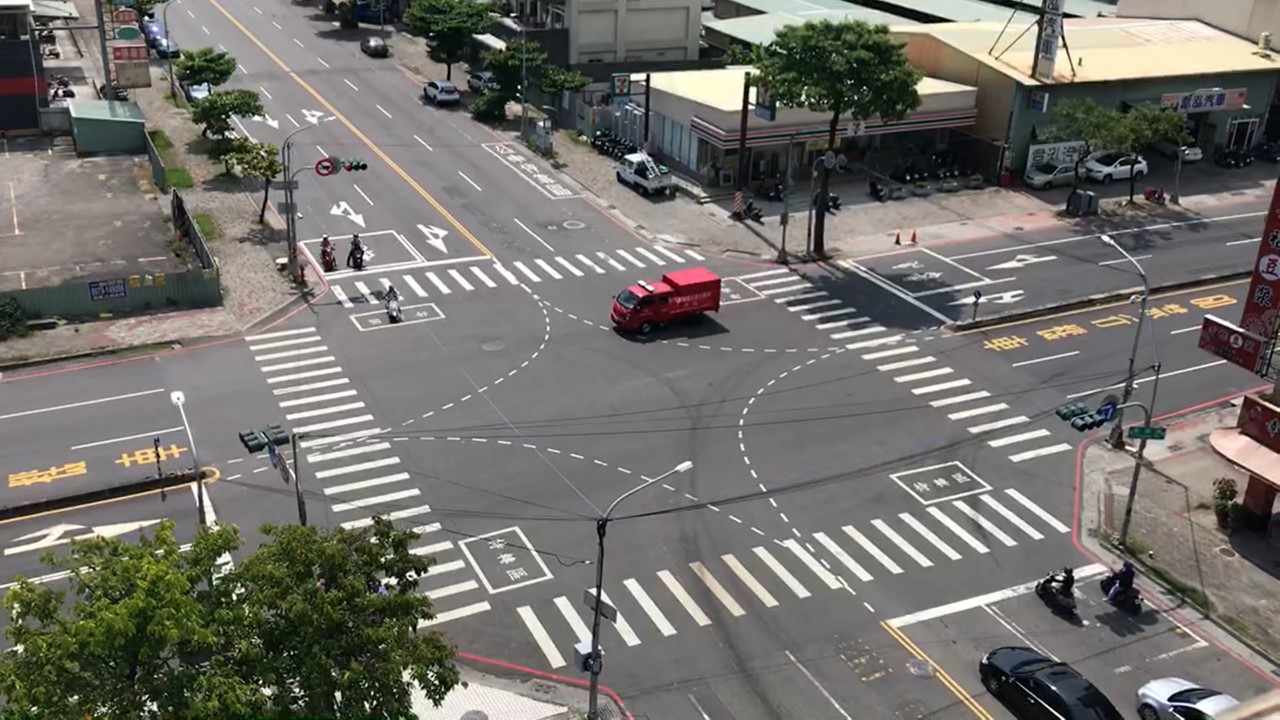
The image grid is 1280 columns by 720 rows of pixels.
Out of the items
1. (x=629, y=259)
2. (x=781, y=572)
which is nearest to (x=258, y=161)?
(x=629, y=259)

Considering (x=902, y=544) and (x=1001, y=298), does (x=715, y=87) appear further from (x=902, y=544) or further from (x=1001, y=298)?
(x=902, y=544)

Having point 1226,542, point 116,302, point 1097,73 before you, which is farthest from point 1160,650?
point 1097,73

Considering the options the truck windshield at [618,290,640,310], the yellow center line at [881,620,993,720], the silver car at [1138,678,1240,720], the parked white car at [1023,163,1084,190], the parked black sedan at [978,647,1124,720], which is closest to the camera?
the parked black sedan at [978,647,1124,720]

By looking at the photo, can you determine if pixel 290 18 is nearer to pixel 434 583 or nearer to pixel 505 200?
pixel 505 200

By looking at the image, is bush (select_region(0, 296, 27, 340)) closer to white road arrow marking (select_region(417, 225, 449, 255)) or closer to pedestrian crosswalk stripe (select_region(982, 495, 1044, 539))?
white road arrow marking (select_region(417, 225, 449, 255))

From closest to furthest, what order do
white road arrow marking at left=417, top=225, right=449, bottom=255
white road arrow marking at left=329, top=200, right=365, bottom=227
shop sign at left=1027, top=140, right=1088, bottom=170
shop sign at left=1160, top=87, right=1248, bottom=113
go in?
white road arrow marking at left=417, top=225, right=449, bottom=255, white road arrow marking at left=329, top=200, right=365, bottom=227, shop sign at left=1027, top=140, right=1088, bottom=170, shop sign at left=1160, top=87, right=1248, bottom=113

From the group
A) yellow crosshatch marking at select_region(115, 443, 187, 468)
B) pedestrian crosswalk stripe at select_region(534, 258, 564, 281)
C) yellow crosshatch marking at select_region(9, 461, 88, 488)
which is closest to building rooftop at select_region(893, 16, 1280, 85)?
pedestrian crosswalk stripe at select_region(534, 258, 564, 281)

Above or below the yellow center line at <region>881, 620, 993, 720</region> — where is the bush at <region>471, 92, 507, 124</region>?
above
